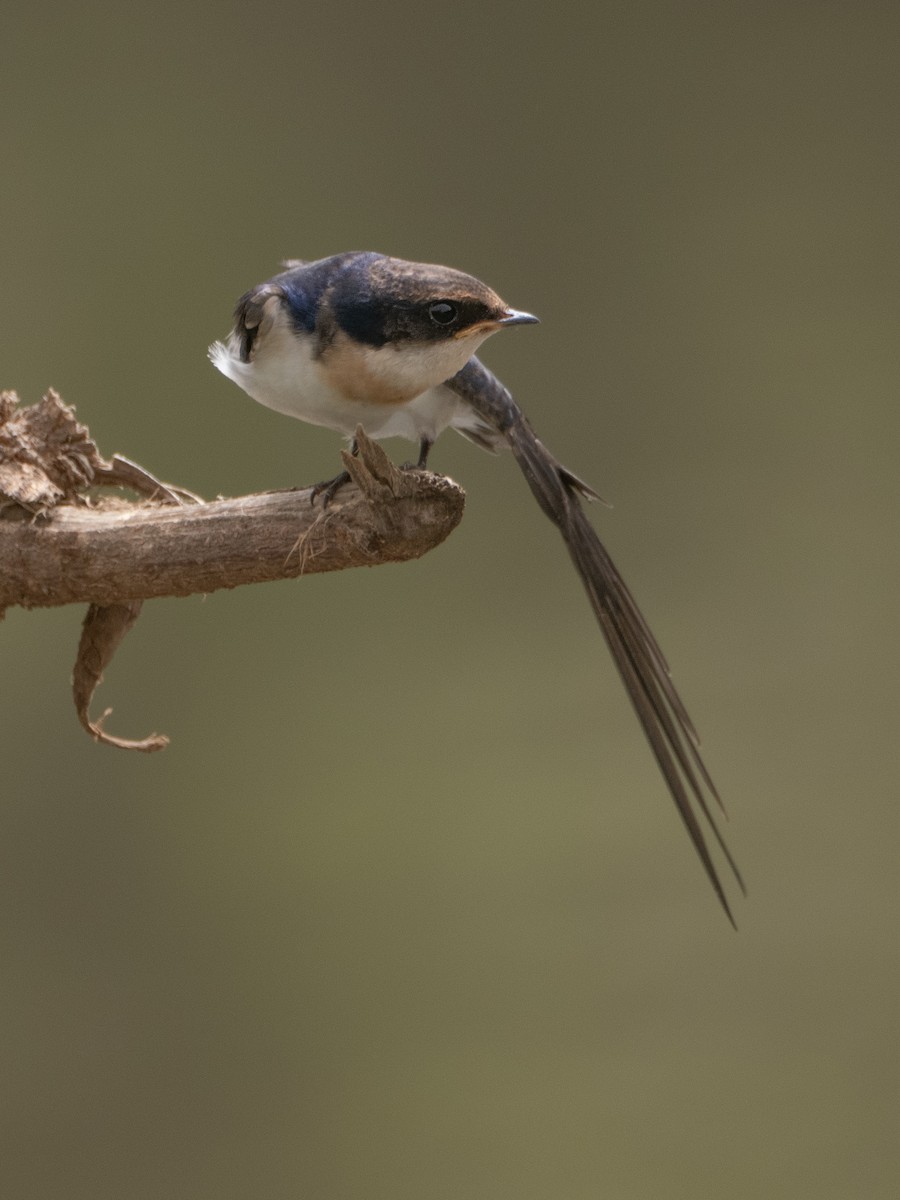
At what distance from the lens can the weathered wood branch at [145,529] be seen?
1413 mm

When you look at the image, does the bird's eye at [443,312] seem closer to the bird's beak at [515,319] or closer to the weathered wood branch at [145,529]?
the bird's beak at [515,319]

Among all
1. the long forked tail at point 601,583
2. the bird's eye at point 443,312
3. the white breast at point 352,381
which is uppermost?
the bird's eye at point 443,312

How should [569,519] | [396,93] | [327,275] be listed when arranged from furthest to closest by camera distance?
1. [396,93]
2. [569,519]
3. [327,275]

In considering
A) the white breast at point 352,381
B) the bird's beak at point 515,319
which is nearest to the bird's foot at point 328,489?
the white breast at point 352,381

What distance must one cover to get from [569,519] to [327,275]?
38cm

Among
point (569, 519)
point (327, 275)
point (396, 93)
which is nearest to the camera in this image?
point (327, 275)

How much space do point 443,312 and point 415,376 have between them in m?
0.08

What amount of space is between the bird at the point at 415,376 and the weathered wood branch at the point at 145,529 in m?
0.06

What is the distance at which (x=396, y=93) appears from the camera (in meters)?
2.58

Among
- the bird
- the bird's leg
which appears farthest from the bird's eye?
the bird's leg

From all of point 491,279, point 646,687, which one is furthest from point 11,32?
point 646,687

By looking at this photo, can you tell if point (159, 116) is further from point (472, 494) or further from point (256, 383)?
point (256, 383)

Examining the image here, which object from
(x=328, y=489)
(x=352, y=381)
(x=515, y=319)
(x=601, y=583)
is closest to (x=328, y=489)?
(x=328, y=489)

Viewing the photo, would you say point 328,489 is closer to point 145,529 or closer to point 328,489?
point 328,489
